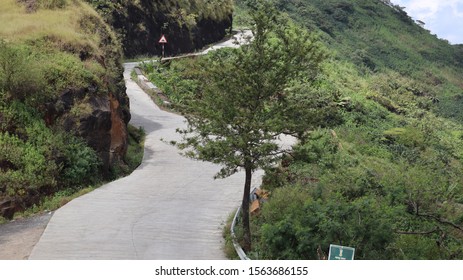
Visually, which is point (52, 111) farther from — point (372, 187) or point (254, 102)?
point (372, 187)

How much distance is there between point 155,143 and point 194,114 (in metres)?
9.15

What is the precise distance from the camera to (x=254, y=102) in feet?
37.6

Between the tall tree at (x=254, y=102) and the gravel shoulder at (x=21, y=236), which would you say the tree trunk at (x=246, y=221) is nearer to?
the tall tree at (x=254, y=102)

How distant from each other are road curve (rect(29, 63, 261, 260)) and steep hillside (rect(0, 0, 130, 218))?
37.0 inches

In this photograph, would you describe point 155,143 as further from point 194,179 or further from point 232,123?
point 232,123

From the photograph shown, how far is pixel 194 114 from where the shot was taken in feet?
38.7

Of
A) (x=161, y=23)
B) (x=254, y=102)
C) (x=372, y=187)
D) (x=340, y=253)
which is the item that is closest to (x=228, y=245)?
(x=254, y=102)

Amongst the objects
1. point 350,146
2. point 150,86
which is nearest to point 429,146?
point 350,146

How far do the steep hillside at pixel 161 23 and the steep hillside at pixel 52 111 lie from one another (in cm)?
1200

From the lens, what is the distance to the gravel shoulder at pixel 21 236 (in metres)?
11.2

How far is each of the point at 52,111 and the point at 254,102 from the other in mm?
6636

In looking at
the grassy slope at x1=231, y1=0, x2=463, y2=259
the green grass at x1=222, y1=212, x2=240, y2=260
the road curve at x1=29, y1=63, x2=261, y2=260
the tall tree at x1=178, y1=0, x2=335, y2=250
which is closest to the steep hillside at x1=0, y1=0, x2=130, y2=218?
the road curve at x1=29, y1=63, x2=261, y2=260

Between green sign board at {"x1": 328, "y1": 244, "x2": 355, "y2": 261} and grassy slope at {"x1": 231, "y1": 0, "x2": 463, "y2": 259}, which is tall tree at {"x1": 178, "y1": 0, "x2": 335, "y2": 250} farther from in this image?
green sign board at {"x1": 328, "y1": 244, "x2": 355, "y2": 261}

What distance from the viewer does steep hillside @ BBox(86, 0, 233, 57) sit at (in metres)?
33.6
